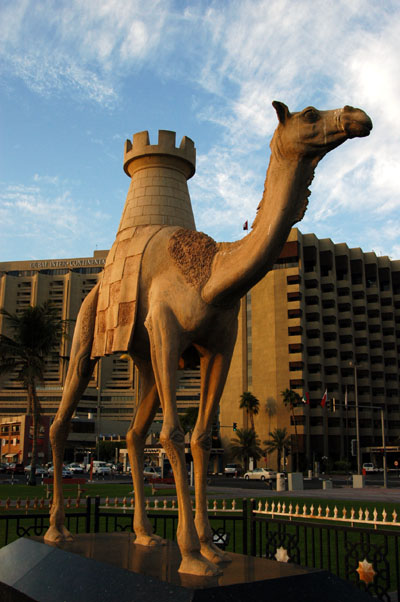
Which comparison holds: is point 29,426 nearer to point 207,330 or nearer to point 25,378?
point 25,378

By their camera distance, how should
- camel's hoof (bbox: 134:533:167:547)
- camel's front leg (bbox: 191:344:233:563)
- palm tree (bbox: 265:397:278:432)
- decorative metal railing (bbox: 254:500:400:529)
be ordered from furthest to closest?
1. palm tree (bbox: 265:397:278:432)
2. decorative metal railing (bbox: 254:500:400:529)
3. camel's hoof (bbox: 134:533:167:547)
4. camel's front leg (bbox: 191:344:233:563)

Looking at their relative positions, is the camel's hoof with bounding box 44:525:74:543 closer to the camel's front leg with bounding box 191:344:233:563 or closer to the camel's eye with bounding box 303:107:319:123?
the camel's front leg with bounding box 191:344:233:563

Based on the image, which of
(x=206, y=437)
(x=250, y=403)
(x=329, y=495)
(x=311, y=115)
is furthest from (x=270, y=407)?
(x=311, y=115)

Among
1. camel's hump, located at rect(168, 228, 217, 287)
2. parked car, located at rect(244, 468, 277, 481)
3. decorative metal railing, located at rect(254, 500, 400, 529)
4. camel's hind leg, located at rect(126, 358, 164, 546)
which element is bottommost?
parked car, located at rect(244, 468, 277, 481)

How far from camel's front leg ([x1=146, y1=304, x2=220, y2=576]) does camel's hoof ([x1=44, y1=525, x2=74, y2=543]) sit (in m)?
1.86

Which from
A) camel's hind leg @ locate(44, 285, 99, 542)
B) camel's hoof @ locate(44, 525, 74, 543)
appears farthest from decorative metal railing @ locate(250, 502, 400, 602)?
camel's hind leg @ locate(44, 285, 99, 542)

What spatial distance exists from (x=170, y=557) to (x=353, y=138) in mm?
4070

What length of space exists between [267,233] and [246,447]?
69592 millimetres

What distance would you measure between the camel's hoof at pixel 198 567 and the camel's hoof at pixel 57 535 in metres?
2.01

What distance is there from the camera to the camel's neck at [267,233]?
4.73m

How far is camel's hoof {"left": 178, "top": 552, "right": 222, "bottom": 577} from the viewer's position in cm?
422

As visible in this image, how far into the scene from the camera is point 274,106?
473 centimetres

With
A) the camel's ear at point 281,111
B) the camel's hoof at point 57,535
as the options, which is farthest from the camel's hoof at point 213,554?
the camel's ear at point 281,111

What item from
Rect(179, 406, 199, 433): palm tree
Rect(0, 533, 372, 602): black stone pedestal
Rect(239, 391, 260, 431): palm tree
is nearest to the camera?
Rect(0, 533, 372, 602): black stone pedestal
